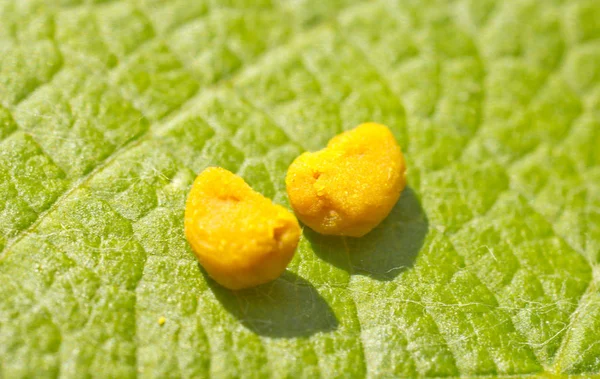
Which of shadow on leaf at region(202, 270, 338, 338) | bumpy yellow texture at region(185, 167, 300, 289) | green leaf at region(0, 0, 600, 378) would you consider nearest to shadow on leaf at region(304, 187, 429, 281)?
green leaf at region(0, 0, 600, 378)

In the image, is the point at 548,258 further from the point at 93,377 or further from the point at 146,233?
the point at 93,377

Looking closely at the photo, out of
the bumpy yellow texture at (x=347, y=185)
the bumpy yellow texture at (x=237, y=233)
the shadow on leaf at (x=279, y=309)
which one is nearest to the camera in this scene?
the bumpy yellow texture at (x=237, y=233)

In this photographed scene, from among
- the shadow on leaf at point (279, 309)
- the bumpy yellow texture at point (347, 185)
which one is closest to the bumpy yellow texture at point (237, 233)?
the shadow on leaf at point (279, 309)

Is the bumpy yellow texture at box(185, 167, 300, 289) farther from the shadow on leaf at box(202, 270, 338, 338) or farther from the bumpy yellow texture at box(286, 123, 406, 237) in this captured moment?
the bumpy yellow texture at box(286, 123, 406, 237)

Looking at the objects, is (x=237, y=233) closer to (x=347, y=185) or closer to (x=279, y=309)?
(x=279, y=309)

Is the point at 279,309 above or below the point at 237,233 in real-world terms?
below

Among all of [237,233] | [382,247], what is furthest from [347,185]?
[237,233]

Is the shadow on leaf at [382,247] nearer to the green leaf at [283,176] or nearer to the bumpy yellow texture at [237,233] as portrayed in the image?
the green leaf at [283,176]
